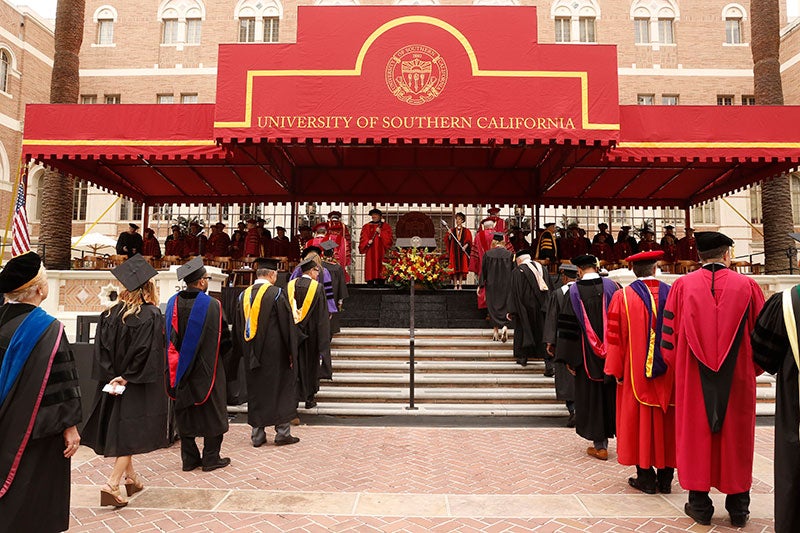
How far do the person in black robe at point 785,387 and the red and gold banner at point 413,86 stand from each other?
7390 mm

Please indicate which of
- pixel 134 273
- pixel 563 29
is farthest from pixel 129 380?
pixel 563 29

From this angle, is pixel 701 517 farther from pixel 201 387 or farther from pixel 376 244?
pixel 376 244

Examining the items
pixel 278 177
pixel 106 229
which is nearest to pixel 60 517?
pixel 278 177

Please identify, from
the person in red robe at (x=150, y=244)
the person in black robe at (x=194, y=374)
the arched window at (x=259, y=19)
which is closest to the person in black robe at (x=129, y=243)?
the person in red robe at (x=150, y=244)

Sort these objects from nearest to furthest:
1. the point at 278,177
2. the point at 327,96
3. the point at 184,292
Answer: the point at 184,292
the point at 327,96
the point at 278,177

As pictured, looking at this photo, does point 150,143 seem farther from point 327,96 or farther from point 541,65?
point 541,65

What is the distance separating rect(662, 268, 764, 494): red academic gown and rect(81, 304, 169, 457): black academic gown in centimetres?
448

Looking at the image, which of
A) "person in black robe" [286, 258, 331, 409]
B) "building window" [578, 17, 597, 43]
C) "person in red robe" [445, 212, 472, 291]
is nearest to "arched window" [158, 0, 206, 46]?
"building window" [578, 17, 597, 43]

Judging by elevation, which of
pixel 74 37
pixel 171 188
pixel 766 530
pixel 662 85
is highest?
pixel 662 85

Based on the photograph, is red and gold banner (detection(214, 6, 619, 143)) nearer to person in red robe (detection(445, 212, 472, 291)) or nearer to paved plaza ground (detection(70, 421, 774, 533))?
person in red robe (detection(445, 212, 472, 291))

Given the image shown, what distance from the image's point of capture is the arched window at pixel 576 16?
28.6 m

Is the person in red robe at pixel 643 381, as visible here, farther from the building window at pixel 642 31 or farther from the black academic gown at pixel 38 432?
Result: the building window at pixel 642 31

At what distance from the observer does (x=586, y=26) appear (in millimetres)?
28797

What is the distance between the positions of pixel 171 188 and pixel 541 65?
36.4ft
